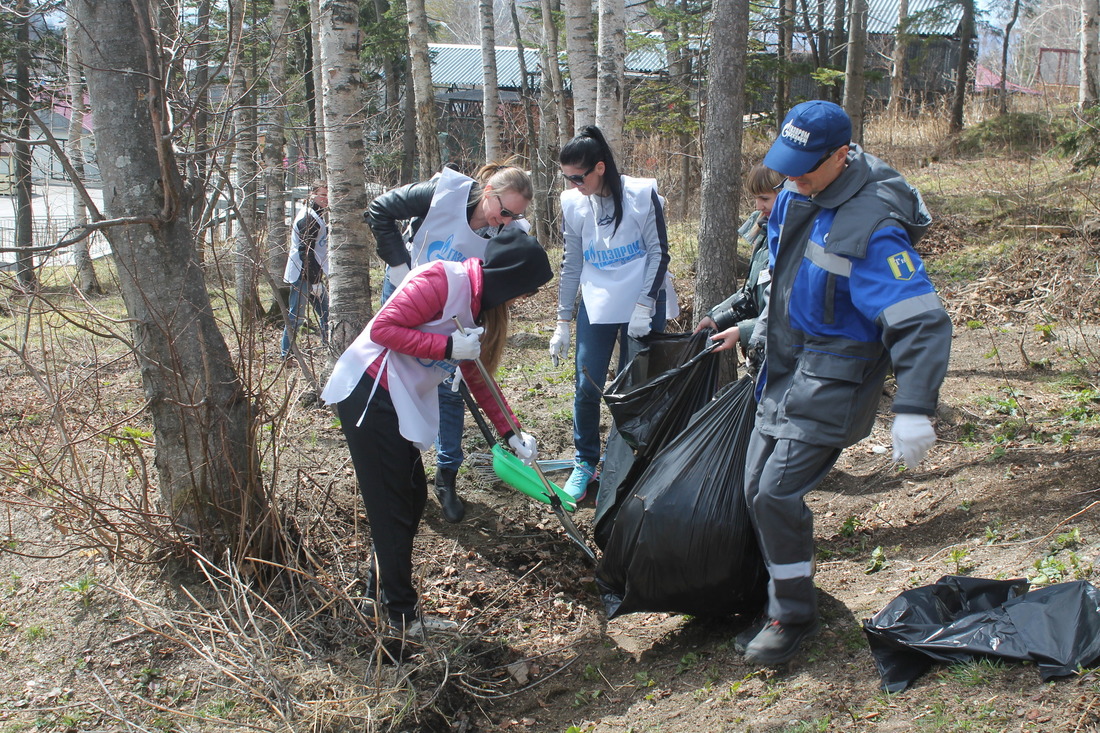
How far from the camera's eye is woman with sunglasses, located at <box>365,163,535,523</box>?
3479mm

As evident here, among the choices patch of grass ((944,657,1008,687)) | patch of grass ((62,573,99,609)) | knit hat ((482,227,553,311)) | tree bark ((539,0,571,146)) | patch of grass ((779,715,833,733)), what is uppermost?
tree bark ((539,0,571,146))

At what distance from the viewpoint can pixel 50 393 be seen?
2.68 m

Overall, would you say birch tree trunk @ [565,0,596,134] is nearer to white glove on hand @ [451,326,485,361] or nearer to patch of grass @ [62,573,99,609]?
white glove on hand @ [451,326,485,361]

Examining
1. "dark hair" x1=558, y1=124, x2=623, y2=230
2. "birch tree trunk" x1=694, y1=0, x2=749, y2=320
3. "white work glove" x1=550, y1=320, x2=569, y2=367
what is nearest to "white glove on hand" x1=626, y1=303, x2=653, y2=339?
"white work glove" x1=550, y1=320, x2=569, y2=367

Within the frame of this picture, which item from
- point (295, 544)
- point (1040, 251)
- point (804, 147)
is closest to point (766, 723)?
point (804, 147)

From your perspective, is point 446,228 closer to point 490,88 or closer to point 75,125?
point 75,125

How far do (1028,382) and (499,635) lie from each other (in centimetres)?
357

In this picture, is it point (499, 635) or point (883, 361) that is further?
point (499, 635)

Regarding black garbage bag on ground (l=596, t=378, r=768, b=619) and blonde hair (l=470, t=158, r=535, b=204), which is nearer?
black garbage bag on ground (l=596, t=378, r=768, b=619)

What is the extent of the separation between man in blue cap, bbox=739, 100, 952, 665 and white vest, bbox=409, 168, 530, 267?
1.45 metres

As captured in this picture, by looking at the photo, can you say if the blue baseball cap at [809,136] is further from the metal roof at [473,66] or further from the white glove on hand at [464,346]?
the metal roof at [473,66]

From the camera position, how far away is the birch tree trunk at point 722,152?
4016mm

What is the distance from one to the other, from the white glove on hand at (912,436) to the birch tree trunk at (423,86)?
8.97 meters

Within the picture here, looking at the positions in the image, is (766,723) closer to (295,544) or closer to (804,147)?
(804,147)
